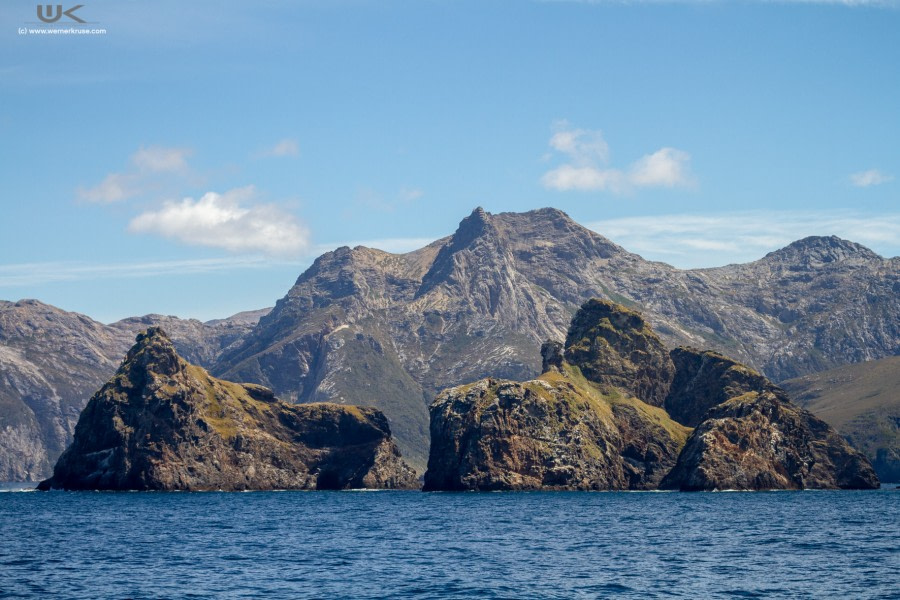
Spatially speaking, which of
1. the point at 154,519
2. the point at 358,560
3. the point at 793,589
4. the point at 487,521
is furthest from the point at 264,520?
the point at 793,589

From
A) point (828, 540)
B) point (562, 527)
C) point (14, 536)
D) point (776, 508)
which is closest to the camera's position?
point (828, 540)

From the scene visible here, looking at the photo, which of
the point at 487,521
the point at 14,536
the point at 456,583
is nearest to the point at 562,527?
the point at 487,521

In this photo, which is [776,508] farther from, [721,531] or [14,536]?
[14,536]

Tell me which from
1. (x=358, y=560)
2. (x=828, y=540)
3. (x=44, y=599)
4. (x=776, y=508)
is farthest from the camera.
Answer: (x=776, y=508)

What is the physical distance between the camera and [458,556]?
114312mm

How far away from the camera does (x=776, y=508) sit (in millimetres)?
195375

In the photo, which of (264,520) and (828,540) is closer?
(828,540)

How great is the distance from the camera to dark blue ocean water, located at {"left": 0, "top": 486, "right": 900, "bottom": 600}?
89.1 meters

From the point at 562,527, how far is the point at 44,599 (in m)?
86.6

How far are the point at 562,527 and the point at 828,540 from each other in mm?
39828

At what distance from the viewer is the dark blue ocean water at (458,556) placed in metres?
89.1

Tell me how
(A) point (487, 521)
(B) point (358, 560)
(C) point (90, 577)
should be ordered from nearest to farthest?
(C) point (90, 577)
(B) point (358, 560)
(A) point (487, 521)

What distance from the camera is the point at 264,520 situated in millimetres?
173625

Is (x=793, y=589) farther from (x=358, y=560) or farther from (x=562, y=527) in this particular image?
(x=562, y=527)
